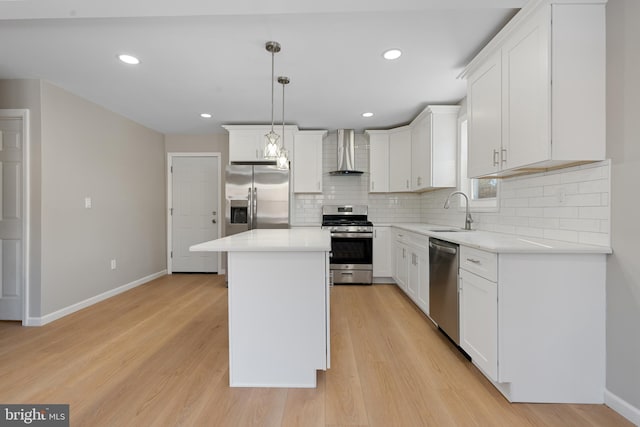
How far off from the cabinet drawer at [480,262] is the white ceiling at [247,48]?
1.50 m

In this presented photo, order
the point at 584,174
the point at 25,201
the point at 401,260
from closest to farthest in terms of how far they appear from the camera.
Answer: the point at 584,174 → the point at 25,201 → the point at 401,260

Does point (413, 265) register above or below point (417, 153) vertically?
below

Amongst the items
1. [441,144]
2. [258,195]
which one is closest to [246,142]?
[258,195]

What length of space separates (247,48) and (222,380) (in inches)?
96.4

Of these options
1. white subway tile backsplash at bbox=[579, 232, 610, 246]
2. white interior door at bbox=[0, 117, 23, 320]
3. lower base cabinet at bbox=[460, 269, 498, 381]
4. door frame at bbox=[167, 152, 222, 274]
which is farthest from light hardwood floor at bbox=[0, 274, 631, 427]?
door frame at bbox=[167, 152, 222, 274]

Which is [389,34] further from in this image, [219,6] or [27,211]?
[27,211]

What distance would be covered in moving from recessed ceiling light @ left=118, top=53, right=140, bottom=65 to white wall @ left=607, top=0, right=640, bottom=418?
3.31 m

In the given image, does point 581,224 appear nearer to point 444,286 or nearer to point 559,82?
point 559,82

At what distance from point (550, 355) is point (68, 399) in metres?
2.84

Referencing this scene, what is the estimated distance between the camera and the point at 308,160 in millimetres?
4590

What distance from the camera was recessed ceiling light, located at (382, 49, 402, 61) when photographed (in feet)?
7.84

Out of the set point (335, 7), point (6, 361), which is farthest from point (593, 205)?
point (6, 361)

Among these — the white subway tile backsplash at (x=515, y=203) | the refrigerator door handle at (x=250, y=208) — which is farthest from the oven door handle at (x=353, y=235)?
the white subway tile backsplash at (x=515, y=203)

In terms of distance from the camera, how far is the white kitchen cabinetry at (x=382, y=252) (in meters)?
Result: 4.40
